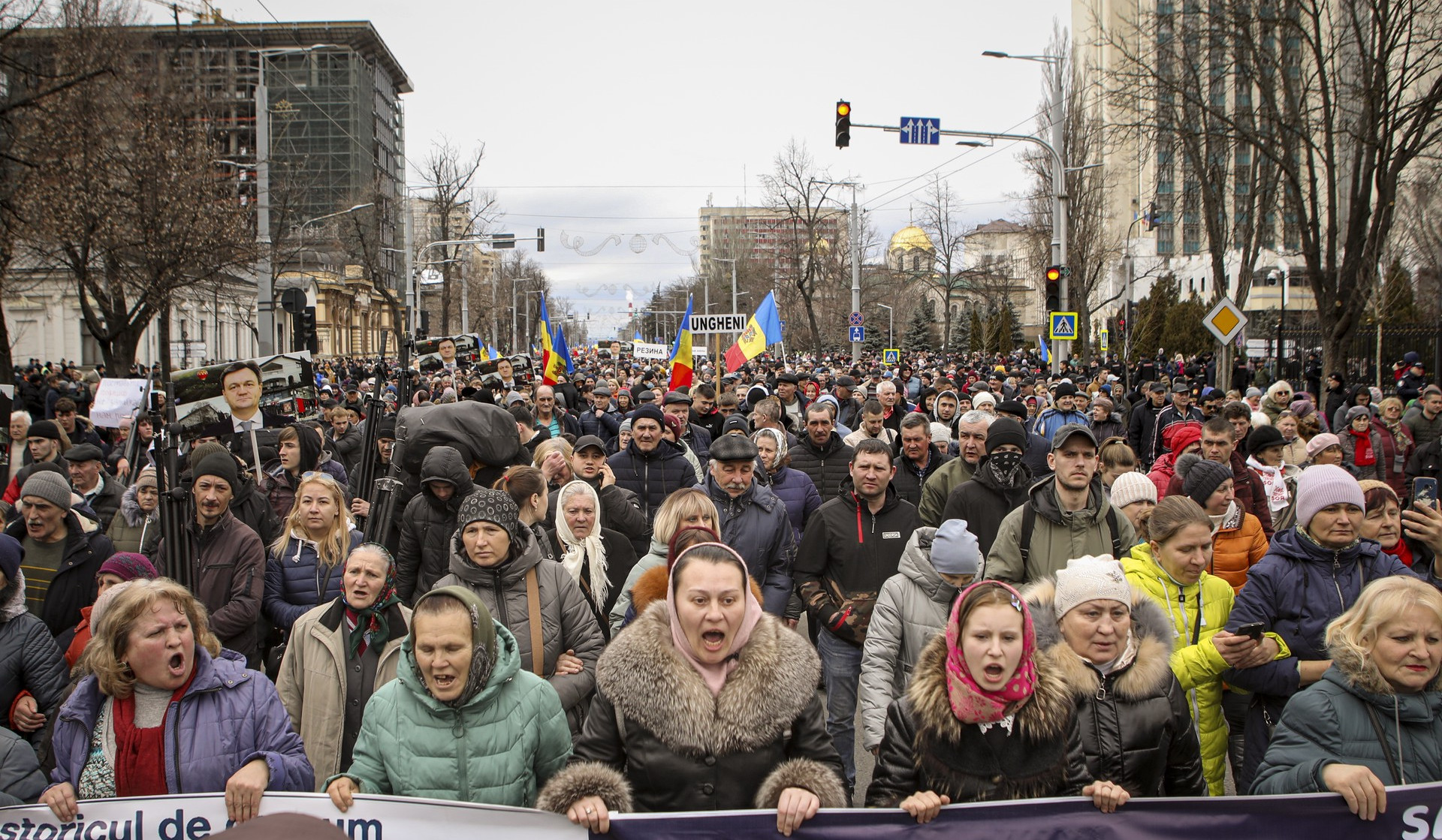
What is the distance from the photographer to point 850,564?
19.9ft

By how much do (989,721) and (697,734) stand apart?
2.97 feet

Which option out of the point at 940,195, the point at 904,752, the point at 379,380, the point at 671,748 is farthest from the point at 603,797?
the point at 940,195

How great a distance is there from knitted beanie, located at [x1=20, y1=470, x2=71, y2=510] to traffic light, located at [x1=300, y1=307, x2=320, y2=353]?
15.4m

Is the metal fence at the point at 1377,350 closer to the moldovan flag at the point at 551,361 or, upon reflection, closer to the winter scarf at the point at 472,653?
the moldovan flag at the point at 551,361

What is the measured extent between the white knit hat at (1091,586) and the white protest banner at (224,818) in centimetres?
200

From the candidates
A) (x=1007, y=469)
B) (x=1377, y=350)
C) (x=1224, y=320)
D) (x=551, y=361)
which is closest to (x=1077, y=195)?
(x=1377, y=350)

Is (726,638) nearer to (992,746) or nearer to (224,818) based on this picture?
(992,746)

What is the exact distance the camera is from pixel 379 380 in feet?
27.7

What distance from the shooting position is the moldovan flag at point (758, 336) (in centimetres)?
2028

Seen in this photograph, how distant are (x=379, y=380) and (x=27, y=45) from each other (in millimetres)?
14229

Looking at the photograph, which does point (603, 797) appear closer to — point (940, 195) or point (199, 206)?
point (199, 206)

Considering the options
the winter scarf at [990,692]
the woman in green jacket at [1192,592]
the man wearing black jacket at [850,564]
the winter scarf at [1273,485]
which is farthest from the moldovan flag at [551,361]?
the winter scarf at [990,692]

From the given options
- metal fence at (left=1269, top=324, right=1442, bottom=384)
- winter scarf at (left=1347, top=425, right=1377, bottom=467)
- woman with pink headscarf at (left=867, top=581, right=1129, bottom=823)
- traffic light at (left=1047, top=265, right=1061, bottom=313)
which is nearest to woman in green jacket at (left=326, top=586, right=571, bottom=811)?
woman with pink headscarf at (left=867, top=581, right=1129, bottom=823)

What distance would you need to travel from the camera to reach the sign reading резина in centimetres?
342
